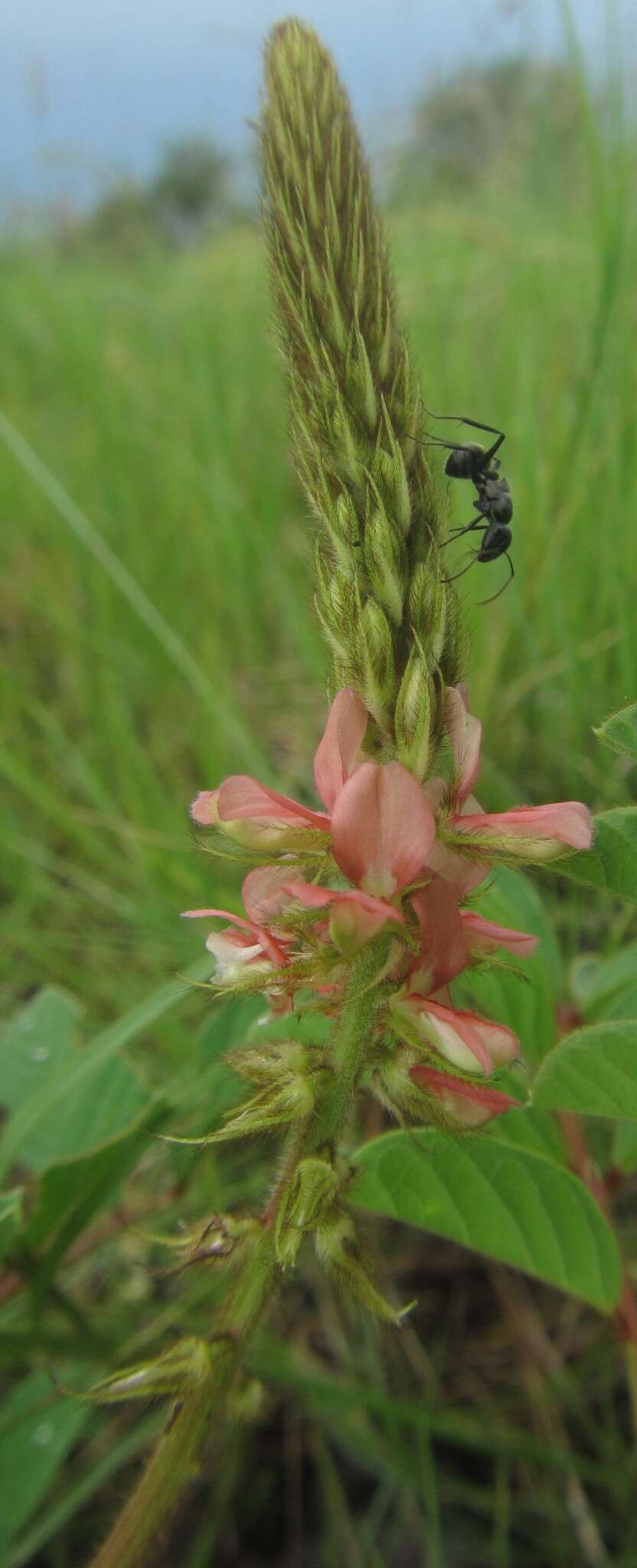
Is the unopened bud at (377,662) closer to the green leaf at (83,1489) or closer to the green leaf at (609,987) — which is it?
the green leaf at (609,987)

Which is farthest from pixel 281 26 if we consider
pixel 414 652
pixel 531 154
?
pixel 531 154

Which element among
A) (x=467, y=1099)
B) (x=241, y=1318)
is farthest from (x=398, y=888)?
(x=241, y=1318)

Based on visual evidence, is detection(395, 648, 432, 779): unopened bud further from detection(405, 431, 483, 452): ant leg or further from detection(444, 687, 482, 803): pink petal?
detection(405, 431, 483, 452): ant leg

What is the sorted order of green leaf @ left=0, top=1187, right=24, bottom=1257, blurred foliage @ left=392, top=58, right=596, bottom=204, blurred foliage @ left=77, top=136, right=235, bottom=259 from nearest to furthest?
1. green leaf @ left=0, top=1187, right=24, bottom=1257
2. blurred foliage @ left=392, top=58, right=596, bottom=204
3. blurred foliage @ left=77, top=136, right=235, bottom=259

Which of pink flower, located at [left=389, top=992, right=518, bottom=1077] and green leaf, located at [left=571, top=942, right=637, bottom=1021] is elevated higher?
pink flower, located at [left=389, top=992, right=518, bottom=1077]

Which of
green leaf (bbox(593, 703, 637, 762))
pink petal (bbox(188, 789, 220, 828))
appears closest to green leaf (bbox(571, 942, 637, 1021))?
green leaf (bbox(593, 703, 637, 762))

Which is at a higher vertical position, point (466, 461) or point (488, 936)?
point (466, 461)

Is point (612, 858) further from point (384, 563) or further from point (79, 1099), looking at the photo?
point (79, 1099)
